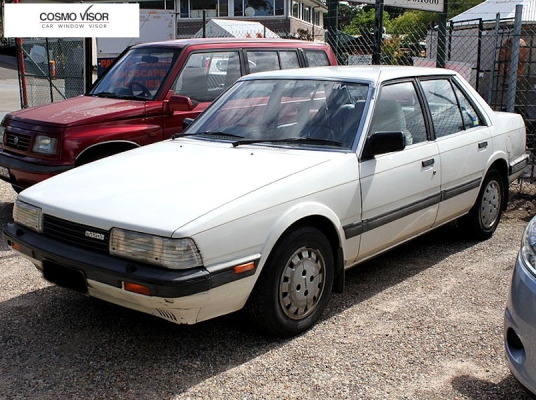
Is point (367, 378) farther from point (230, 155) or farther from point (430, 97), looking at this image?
point (430, 97)

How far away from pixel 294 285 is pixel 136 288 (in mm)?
1007

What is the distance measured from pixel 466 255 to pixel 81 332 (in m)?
3.34

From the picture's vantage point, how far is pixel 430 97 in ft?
17.1

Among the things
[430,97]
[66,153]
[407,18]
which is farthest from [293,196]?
[407,18]

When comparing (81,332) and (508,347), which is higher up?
(508,347)

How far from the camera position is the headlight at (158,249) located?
10.8ft

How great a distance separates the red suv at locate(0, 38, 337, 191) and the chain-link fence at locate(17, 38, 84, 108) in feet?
20.1

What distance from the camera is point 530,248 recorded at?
307 centimetres

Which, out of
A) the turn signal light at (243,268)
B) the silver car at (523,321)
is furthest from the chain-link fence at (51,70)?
the silver car at (523,321)

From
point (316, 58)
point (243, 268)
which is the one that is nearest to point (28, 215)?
point (243, 268)

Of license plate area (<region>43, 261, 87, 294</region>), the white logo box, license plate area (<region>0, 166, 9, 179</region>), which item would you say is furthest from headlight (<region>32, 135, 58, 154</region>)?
the white logo box

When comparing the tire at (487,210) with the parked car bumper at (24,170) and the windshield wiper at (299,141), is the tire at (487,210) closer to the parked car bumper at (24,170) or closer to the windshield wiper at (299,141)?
the windshield wiper at (299,141)

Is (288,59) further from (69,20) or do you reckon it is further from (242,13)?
(242,13)

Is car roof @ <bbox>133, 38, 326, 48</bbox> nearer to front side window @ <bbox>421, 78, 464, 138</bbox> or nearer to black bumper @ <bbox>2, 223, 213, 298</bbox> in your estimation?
front side window @ <bbox>421, 78, 464, 138</bbox>
